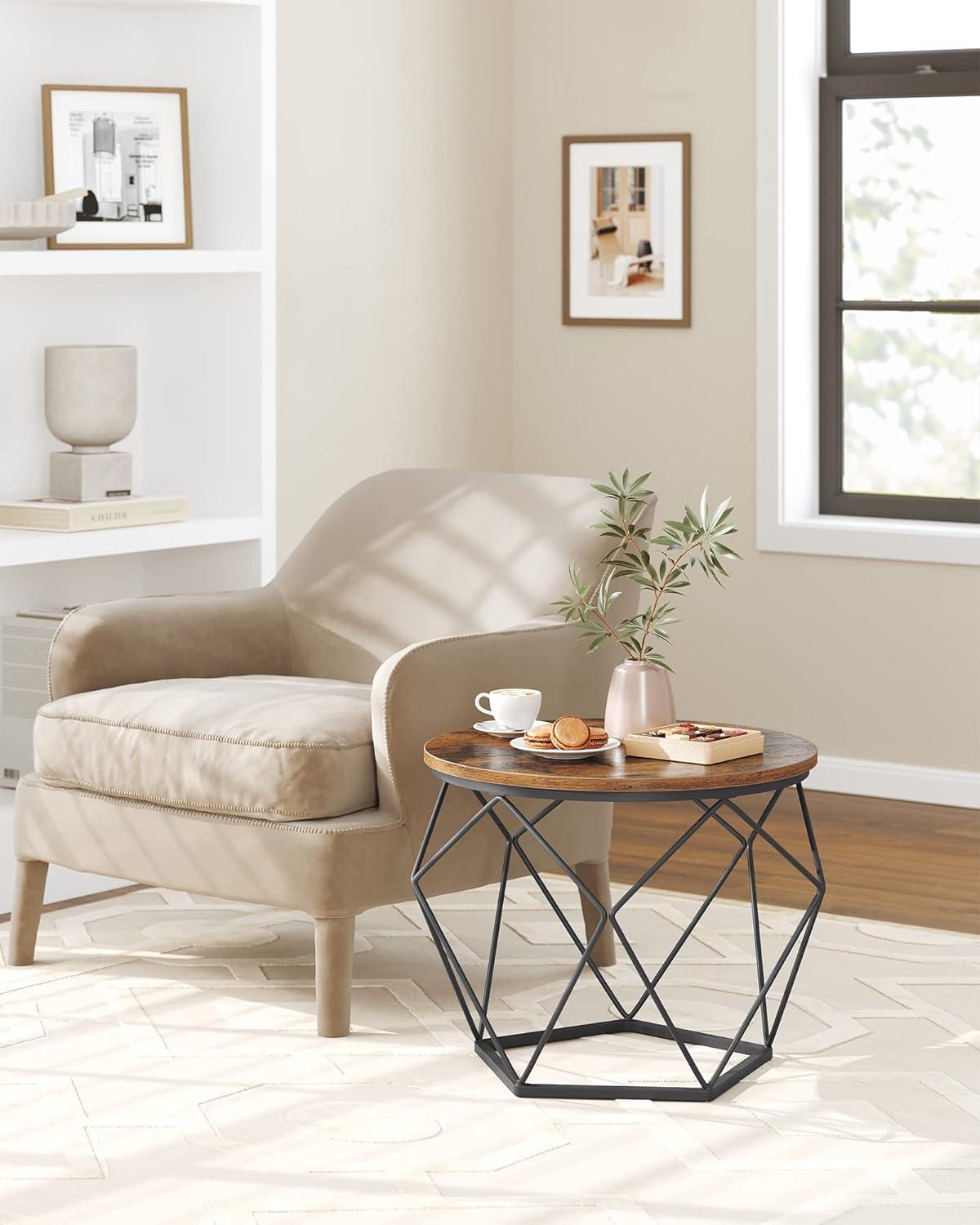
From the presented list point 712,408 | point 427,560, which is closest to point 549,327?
point 712,408

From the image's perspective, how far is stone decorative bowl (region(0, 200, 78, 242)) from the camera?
3.96 m

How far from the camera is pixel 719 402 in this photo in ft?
17.5

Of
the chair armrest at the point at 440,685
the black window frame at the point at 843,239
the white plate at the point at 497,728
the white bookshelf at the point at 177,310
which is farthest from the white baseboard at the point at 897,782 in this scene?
the white plate at the point at 497,728

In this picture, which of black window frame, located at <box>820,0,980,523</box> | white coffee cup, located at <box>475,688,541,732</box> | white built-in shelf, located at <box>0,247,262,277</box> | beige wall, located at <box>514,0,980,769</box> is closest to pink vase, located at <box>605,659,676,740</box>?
white coffee cup, located at <box>475,688,541,732</box>

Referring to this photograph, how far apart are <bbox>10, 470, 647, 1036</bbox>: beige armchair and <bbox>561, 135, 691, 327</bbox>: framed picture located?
1.60m

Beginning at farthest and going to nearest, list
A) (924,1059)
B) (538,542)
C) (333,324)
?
(333,324)
(538,542)
(924,1059)

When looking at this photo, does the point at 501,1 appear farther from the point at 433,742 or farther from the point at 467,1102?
the point at 467,1102

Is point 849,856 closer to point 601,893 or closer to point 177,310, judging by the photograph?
point 601,893

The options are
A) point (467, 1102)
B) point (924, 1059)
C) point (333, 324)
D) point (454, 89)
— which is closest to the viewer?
point (467, 1102)

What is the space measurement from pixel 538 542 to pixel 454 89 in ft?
7.07

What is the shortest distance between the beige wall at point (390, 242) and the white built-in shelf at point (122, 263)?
0.54 metres

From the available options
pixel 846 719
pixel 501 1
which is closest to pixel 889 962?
pixel 846 719

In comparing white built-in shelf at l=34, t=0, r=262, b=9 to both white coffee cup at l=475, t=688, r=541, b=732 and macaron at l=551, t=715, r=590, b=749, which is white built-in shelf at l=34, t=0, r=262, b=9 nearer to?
white coffee cup at l=475, t=688, r=541, b=732

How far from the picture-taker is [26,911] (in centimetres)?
359
